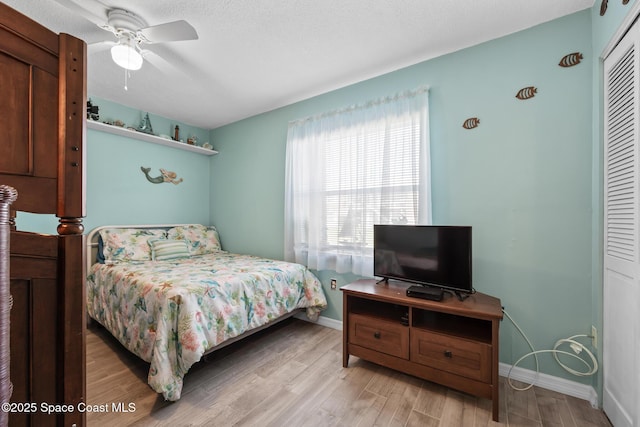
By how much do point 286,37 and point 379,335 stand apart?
2.34m

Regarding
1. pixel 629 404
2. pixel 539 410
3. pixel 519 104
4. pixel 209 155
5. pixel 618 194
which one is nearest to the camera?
pixel 629 404

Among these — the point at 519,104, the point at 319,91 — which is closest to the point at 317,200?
the point at 319,91

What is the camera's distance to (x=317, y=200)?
287 cm

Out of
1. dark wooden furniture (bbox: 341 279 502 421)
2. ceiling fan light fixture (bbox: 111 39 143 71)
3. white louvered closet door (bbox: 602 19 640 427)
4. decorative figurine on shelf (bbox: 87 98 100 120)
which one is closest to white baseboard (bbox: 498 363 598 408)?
white louvered closet door (bbox: 602 19 640 427)

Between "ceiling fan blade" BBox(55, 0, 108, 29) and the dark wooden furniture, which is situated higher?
"ceiling fan blade" BBox(55, 0, 108, 29)

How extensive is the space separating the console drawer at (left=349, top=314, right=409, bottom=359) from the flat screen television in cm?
37

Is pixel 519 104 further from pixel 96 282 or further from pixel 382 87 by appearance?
pixel 96 282

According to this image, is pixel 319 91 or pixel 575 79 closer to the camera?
pixel 575 79

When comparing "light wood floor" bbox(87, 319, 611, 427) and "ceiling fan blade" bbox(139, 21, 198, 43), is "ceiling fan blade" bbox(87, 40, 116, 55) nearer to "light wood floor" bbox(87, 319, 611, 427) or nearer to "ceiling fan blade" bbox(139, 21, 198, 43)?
"ceiling fan blade" bbox(139, 21, 198, 43)

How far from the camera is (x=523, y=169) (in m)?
1.91

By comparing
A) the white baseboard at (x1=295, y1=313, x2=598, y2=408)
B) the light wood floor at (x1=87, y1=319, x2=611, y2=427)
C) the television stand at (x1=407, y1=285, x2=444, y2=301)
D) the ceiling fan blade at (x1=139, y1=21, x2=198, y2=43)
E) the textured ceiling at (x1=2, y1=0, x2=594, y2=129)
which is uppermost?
the textured ceiling at (x1=2, y1=0, x2=594, y2=129)

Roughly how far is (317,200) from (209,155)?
2243mm

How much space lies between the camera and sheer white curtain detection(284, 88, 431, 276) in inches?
90.8

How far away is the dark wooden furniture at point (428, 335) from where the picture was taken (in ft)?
5.23
